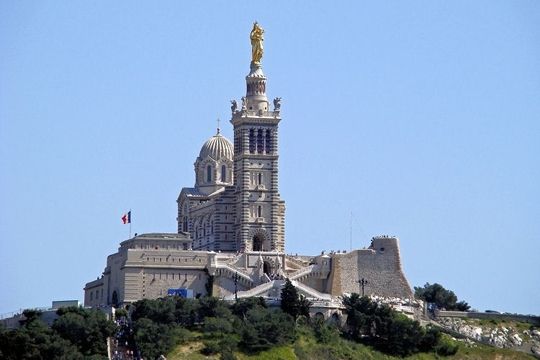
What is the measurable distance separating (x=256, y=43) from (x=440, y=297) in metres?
27.9

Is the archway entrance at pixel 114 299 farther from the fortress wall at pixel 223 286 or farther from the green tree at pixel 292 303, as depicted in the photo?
the green tree at pixel 292 303

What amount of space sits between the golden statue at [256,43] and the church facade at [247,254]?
0.26ft

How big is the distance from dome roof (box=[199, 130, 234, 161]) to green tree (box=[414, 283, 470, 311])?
20.1 m

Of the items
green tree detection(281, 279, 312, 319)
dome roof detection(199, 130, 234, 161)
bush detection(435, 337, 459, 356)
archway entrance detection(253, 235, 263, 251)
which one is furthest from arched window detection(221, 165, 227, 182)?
bush detection(435, 337, 459, 356)

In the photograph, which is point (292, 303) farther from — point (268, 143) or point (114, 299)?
point (268, 143)

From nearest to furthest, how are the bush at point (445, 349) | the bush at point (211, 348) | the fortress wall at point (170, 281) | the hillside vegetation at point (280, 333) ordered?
the bush at point (211, 348)
the hillside vegetation at point (280, 333)
the bush at point (445, 349)
the fortress wall at point (170, 281)

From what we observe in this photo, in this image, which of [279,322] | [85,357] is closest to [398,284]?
[279,322]

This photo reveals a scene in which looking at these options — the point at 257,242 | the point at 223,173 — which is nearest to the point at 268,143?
the point at 223,173

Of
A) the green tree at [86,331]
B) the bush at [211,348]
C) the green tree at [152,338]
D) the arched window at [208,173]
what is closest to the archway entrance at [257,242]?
the arched window at [208,173]

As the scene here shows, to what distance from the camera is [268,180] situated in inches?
7092

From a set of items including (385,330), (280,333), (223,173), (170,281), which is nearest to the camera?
(280,333)

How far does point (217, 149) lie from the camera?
611 feet

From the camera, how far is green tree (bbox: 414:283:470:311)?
623 ft

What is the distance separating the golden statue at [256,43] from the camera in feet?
596
